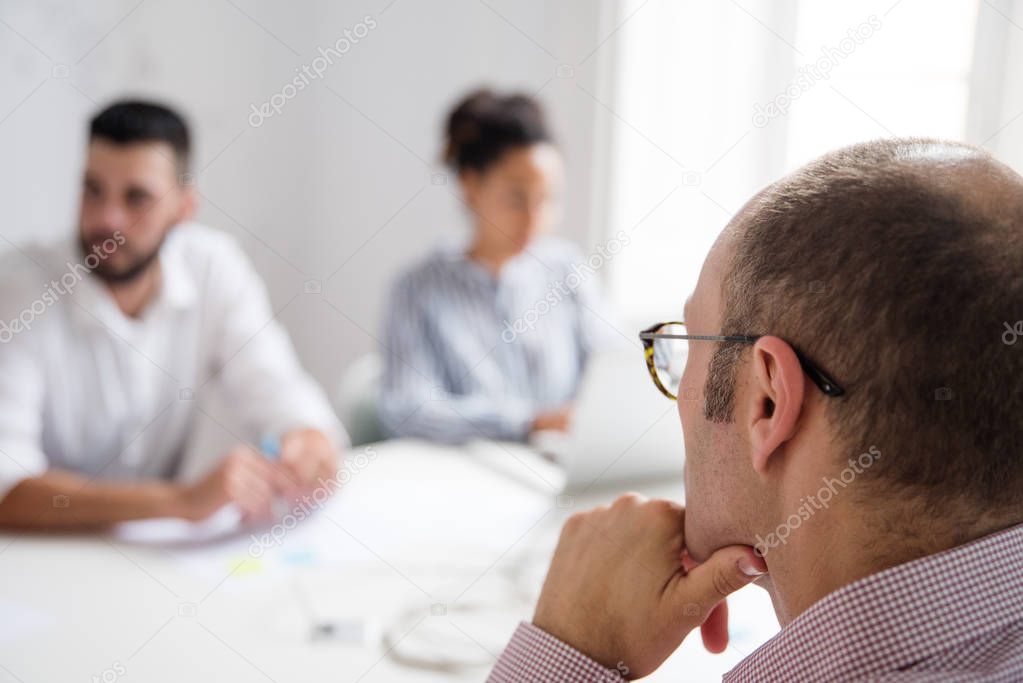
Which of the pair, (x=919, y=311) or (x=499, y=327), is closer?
(x=919, y=311)

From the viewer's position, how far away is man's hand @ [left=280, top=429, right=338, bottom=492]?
5.71ft

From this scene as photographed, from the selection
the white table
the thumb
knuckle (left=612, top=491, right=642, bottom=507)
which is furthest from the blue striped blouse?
the thumb

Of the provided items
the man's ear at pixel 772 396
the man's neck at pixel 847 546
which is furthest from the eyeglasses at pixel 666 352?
the man's neck at pixel 847 546

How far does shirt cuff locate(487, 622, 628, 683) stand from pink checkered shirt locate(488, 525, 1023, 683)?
23 centimetres

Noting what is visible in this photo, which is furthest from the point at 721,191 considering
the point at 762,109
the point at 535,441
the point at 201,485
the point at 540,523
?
the point at 201,485
